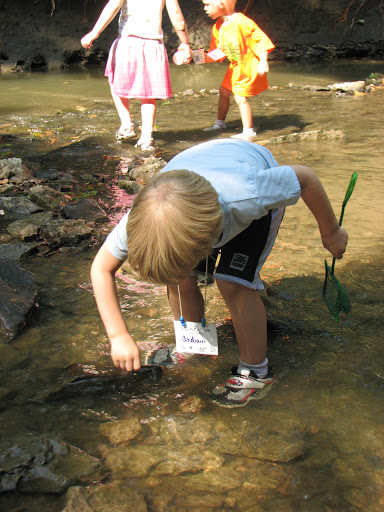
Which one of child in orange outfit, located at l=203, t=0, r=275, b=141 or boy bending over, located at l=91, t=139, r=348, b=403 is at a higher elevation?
child in orange outfit, located at l=203, t=0, r=275, b=141

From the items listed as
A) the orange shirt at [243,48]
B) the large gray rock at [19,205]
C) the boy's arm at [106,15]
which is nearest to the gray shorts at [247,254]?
the large gray rock at [19,205]

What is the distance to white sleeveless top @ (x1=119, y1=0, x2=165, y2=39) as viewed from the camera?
4746 mm

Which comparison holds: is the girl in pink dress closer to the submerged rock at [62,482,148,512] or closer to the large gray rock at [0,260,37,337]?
the large gray rock at [0,260,37,337]

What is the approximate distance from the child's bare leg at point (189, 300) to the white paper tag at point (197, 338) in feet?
0.51

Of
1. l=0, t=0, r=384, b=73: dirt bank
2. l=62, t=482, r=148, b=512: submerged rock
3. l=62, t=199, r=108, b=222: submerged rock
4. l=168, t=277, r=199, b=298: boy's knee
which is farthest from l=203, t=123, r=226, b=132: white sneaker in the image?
l=0, t=0, r=384, b=73: dirt bank

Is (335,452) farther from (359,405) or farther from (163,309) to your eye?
(163,309)

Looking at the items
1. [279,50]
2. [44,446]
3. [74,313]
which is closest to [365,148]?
[74,313]

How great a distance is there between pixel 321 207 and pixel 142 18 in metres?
3.73

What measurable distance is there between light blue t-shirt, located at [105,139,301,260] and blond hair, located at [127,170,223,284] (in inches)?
4.8

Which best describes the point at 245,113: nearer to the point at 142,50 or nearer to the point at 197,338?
the point at 142,50

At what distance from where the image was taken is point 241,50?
5.18 metres

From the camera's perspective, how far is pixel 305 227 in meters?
3.27

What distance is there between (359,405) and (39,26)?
11817 mm

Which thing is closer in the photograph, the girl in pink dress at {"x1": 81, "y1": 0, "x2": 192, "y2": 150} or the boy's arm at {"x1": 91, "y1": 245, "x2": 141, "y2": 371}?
the boy's arm at {"x1": 91, "y1": 245, "x2": 141, "y2": 371}
